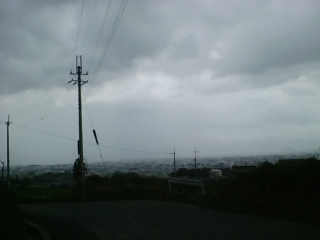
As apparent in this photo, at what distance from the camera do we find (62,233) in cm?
1262

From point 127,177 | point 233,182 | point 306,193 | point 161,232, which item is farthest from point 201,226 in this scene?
point 127,177

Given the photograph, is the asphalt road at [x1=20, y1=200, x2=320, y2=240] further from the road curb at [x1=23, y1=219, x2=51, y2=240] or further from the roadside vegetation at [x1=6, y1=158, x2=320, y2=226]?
the roadside vegetation at [x1=6, y1=158, x2=320, y2=226]

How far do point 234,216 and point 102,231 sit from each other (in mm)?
4385

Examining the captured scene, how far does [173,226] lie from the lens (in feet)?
40.1

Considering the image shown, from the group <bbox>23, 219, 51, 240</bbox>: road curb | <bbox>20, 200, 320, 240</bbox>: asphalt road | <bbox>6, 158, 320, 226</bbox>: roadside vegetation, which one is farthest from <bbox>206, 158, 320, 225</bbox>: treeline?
<bbox>23, 219, 51, 240</bbox>: road curb

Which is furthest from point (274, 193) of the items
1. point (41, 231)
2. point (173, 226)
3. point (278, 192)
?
point (41, 231)

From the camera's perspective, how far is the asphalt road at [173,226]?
407 inches

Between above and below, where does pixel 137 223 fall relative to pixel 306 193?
below

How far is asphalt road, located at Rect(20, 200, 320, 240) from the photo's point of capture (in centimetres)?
1033

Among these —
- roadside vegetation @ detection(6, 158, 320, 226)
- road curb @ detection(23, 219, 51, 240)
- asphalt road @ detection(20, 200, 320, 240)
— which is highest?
roadside vegetation @ detection(6, 158, 320, 226)

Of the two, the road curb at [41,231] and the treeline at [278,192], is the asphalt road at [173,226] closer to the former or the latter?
the road curb at [41,231]

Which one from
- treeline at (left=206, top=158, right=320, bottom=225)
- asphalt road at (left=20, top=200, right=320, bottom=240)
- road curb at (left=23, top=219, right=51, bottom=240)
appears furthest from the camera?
treeline at (left=206, top=158, right=320, bottom=225)

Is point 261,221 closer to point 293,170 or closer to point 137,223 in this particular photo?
point 293,170

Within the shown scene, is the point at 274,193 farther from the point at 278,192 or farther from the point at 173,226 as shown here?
the point at 173,226
